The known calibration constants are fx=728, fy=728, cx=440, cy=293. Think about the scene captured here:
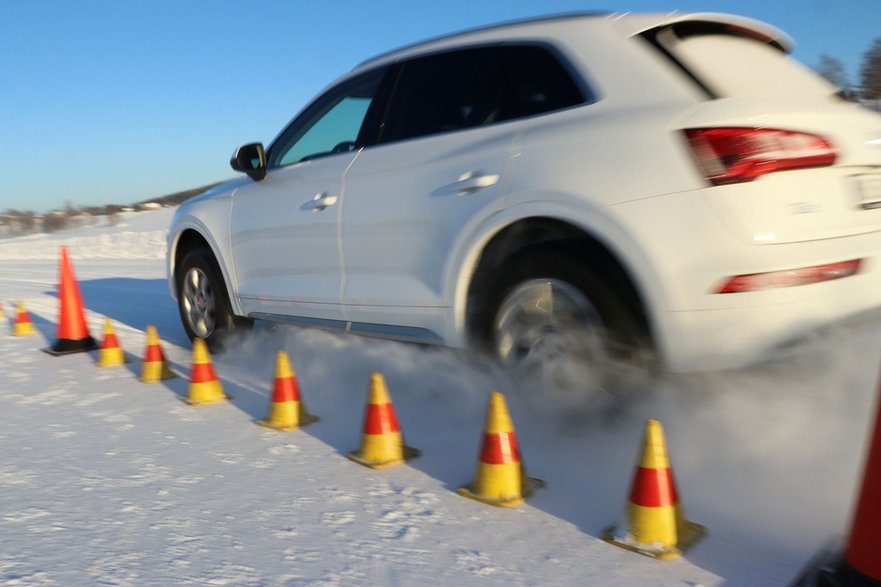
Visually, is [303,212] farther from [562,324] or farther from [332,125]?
[562,324]

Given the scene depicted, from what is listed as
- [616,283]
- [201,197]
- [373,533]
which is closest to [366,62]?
[201,197]

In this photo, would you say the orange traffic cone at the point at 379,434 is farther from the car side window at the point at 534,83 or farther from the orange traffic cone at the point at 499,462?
the car side window at the point at 534,83

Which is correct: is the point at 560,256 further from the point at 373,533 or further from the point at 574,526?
the point at 373,533

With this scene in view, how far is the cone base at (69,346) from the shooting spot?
5.66 m

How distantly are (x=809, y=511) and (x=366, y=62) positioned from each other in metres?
3.25

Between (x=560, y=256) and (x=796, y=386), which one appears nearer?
(x=560, y=256)

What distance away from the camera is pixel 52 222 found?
3350 cm

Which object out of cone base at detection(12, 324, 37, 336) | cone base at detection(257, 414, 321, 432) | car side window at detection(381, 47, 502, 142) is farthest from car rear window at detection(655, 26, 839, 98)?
cone base at detection(12, 324, 37, 336)

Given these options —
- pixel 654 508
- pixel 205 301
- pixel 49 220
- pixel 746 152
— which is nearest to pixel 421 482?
pixel 654 508

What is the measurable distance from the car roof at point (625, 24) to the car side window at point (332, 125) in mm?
504

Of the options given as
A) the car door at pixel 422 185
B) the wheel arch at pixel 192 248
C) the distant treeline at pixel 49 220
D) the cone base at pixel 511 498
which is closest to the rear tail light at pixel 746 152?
the car door at pixel 422 185

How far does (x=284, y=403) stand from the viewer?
3635 mm

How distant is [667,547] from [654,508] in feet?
0.40

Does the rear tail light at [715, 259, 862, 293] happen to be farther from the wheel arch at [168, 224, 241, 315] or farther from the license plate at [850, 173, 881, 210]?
the wheel arch at [168, 224, 241, 315]
